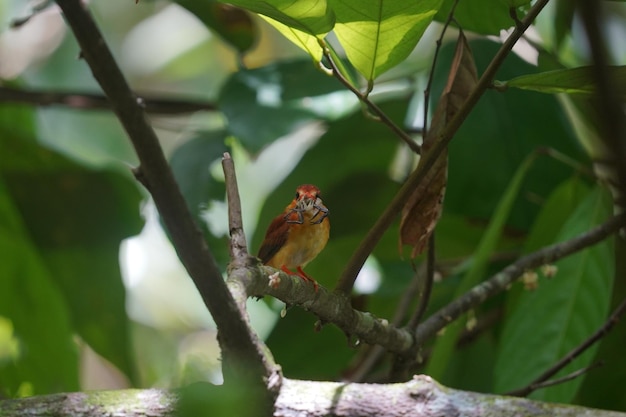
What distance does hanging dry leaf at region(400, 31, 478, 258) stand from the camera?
1.00 m

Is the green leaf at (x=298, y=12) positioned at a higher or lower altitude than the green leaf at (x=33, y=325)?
higher

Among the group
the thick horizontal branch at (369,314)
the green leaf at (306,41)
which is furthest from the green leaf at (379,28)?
the thick horizontal branch at (369,314)

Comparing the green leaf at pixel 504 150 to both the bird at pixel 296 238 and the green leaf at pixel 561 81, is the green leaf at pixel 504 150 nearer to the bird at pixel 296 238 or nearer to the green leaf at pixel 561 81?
the bird at pixel 296 238

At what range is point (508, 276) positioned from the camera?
1357 mm

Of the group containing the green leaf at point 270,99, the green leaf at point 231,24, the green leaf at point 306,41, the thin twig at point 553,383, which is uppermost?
the green leaf at point 231,24

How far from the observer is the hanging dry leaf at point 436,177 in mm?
1002

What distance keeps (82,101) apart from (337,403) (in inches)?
57.2

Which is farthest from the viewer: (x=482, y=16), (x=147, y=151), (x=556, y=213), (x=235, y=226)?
(x=556, y=213)

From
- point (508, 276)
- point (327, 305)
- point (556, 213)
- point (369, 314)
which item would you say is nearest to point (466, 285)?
point (508, 276)

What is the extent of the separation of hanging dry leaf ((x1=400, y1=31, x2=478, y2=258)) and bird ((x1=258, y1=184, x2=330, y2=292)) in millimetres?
120

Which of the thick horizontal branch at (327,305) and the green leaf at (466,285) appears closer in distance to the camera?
the thick horizontal branch at (327,305)

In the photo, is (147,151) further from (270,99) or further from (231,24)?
(231,24)

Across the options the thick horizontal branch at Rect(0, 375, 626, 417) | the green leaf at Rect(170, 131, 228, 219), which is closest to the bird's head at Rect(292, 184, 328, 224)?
the thick horizontal branch at Rect(0, 375, 626, 417)

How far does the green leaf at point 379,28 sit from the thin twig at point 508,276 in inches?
17.7
